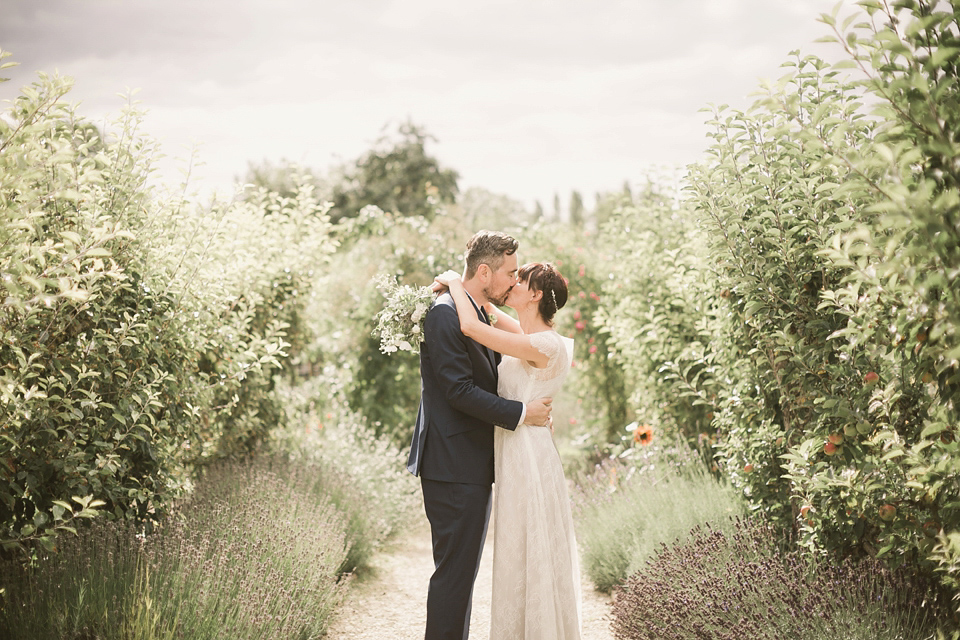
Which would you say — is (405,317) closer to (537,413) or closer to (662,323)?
(537,413)

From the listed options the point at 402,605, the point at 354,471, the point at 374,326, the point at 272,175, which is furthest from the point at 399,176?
the point at 402,605

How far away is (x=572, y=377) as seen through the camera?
9.67m

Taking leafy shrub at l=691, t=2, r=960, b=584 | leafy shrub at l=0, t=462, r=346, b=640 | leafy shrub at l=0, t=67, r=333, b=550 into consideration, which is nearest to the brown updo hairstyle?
leafy shrub at l=691, t=2, r=960, b=584

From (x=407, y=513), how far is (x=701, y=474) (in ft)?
9.48

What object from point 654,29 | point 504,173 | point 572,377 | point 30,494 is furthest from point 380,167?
point 30,494

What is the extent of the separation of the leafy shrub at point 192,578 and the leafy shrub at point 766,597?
71.2 inches

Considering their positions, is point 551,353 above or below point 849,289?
below

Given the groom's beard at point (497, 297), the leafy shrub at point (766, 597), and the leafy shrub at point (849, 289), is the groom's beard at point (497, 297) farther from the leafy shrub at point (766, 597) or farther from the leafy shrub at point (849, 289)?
the leafy shrub at point (766, 597)

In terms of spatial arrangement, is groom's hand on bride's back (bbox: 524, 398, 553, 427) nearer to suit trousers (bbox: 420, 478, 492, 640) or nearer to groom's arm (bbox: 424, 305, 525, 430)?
groom's arm (bbox: 424, 305, 525, 430)

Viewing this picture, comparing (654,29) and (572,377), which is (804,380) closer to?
(654,29)

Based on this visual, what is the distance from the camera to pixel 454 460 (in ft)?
9.89

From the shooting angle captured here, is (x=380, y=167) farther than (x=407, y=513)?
Yes

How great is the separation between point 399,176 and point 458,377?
20.0 metres

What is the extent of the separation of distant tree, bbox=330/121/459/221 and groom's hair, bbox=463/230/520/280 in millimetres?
18712
